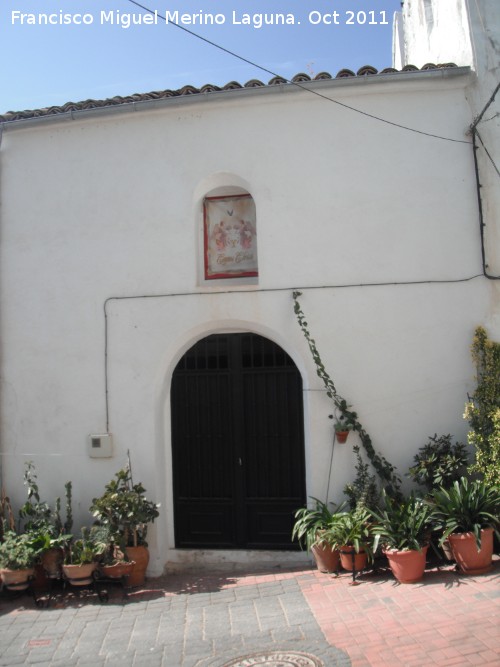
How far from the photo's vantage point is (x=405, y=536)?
6641 millimetres

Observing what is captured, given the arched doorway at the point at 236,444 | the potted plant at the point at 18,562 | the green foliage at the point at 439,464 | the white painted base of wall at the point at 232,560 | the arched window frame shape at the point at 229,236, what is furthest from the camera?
the arched window frame shape at the point at 229,236

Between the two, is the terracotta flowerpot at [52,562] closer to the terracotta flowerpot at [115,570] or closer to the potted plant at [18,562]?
the potted plant at [18,562]

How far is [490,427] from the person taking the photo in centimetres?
721

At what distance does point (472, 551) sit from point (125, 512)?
12.4 ft

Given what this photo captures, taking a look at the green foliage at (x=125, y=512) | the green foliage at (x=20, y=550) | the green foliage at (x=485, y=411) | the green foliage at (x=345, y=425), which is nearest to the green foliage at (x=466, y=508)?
the green foliage at (x=485, y=411)

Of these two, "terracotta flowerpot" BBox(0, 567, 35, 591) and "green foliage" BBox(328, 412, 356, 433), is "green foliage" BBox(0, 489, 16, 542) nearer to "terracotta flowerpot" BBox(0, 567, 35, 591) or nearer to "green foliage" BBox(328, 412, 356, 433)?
"terracotta flowerpot" BBox(0, 567, 35, 591)

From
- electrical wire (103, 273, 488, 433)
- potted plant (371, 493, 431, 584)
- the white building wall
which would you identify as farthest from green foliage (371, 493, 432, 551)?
electrical wire (103, 273, 488, 433)

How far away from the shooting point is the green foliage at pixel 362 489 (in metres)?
7.30

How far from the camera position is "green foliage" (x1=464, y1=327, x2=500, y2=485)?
701 centimetres

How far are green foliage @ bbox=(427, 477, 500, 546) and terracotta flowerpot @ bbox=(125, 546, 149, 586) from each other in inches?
130

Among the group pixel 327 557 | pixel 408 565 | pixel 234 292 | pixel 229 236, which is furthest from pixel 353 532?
pixel 229 236

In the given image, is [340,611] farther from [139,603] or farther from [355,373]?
[355,373]

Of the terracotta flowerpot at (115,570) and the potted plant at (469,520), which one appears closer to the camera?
the potted plant at (469,520)

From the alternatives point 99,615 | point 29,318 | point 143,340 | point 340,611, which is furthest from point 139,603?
point 29,318
